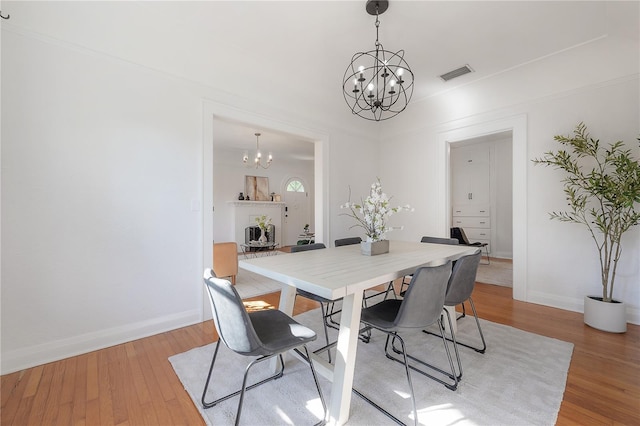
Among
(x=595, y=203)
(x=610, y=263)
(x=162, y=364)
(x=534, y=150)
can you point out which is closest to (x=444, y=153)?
(x=534, y=150)

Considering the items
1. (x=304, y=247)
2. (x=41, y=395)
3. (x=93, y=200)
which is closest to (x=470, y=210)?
(x=304, y=247)

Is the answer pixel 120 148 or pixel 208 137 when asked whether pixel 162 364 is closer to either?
pixel 120 148

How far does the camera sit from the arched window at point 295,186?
334 inches

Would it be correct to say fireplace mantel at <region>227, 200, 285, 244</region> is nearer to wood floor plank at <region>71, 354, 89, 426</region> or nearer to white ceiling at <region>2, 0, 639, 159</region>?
white ceiling at <region>2, 0, 639, 159</region>

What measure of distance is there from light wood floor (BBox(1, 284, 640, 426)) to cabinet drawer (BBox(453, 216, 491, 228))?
3.78 m

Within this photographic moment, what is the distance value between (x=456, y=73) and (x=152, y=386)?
425 centimetres

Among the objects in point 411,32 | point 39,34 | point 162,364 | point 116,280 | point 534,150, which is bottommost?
point 162,364

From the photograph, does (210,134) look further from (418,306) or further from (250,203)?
(250,203)

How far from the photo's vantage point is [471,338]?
7.54 ft

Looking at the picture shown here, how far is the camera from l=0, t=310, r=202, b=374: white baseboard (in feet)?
6.11

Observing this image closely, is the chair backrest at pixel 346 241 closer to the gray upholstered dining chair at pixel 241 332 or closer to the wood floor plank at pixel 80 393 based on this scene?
the gray upholstered dining chair at pixel 241 332

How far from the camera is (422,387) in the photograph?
1.67 meters

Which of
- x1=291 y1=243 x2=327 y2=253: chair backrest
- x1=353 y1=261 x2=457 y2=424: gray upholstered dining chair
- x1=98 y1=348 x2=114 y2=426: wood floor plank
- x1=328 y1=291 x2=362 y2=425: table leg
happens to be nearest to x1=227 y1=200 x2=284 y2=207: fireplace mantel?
x1=291 y1=243 x2=327 y2=253: chair backrest

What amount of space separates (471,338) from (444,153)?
8.74ft
